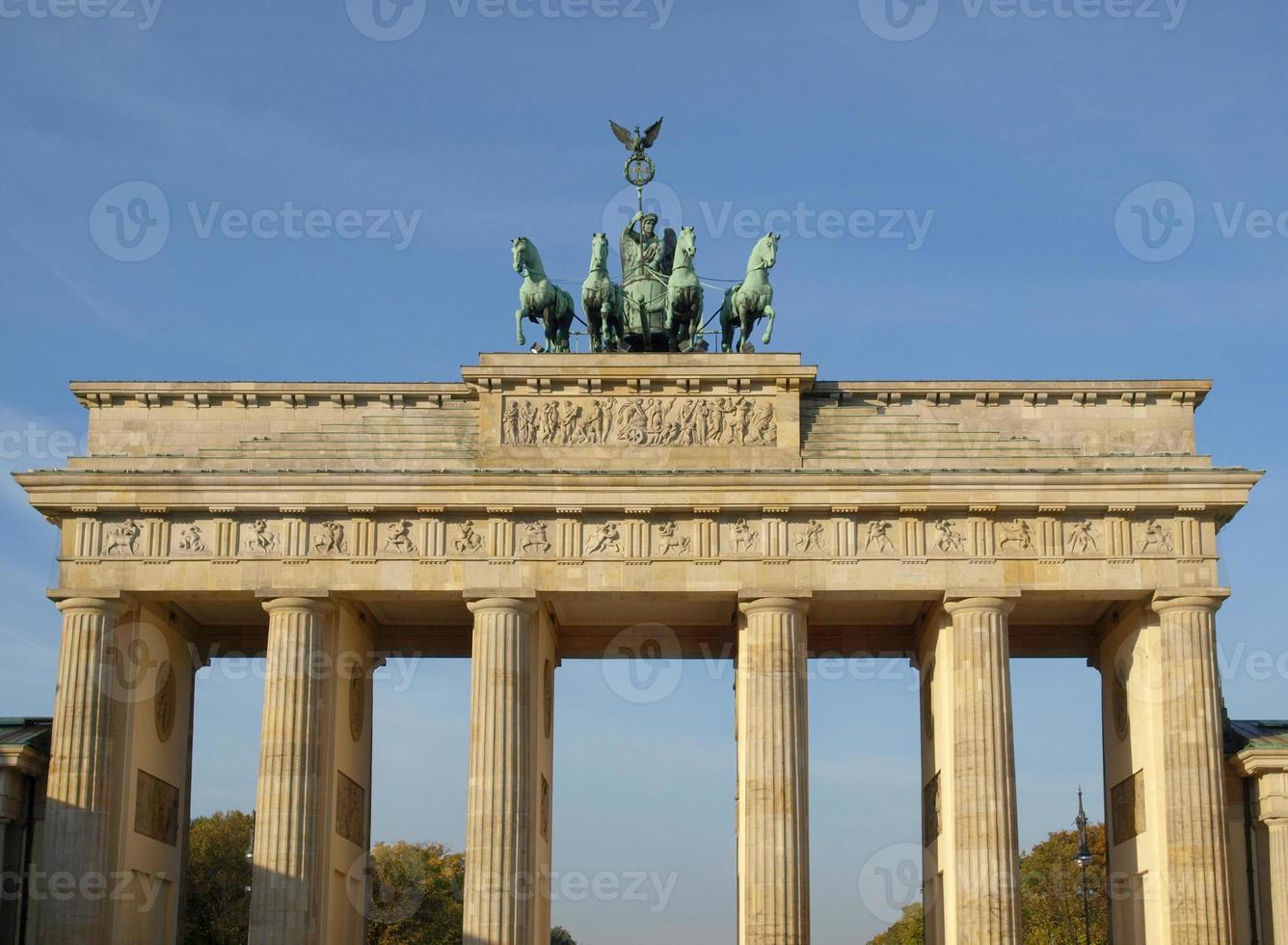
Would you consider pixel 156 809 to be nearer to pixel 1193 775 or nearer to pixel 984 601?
pixel 984 601

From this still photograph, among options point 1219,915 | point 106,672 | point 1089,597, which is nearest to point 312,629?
point 106,672

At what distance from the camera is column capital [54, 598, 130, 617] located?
148 ft

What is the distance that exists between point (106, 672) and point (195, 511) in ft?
14.7

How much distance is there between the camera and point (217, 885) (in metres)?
80.2

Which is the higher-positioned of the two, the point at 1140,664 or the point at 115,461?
the point at 115,461

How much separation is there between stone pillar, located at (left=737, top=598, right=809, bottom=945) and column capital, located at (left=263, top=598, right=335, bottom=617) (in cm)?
1045

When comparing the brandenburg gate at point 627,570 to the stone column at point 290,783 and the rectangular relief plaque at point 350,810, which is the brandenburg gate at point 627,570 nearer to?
the stone column at point 290,783

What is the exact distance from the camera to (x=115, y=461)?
152 ft

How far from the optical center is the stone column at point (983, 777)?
43.1m

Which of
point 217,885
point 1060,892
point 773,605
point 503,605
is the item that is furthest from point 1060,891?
point 503,605

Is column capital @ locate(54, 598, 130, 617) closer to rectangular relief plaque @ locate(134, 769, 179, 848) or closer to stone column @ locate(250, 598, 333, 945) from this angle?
stone column @ locate(250, 598, 333, 945)

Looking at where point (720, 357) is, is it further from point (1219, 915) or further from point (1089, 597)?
point (1219, 915)

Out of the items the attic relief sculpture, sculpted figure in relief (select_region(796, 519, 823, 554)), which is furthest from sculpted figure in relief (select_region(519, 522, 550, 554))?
sculpted figure in relief (select_region(796, 519, 823, 554))

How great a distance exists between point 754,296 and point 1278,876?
19.7 m
